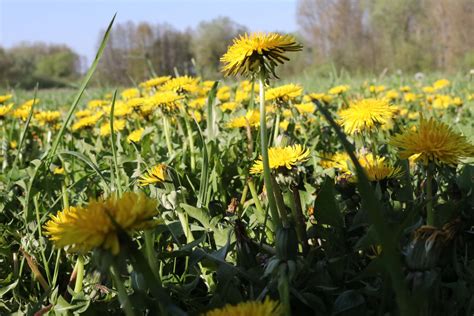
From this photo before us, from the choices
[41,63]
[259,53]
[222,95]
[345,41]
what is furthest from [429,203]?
[41,63]

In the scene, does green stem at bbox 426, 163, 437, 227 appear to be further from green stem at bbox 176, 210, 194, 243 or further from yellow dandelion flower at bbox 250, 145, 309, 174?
green stem at bbox 176, 210, 194, 243

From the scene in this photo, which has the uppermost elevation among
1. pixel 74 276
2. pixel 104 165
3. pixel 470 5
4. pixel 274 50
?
pixel 470 5

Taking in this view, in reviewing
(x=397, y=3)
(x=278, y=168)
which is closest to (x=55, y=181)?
(x=278, y=168)

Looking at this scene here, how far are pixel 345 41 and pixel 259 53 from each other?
1941 centimetres

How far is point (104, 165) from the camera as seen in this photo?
4.59 feet

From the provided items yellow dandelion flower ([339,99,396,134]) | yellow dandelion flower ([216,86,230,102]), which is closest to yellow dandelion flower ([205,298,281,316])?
yellow dandelion flower ([339,99,396,134])

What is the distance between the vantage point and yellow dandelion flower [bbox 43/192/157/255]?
0.45m

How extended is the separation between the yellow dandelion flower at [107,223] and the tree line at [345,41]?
9.29 m

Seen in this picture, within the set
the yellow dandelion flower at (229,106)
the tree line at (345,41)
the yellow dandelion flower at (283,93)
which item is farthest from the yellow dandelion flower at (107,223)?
the tree line at (345,41)

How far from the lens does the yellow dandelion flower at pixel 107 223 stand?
1.49 ft

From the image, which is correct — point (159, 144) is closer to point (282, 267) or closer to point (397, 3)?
point (282, 267)

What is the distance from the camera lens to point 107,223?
1.50ft

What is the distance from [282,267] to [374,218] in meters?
0.17

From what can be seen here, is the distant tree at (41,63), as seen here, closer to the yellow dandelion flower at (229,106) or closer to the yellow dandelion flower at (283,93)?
the yellow dandelion flower at (229,106)
